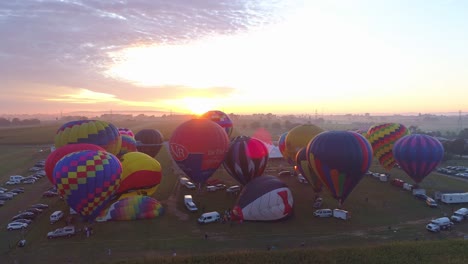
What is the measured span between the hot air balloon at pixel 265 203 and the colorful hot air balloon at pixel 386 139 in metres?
15.1

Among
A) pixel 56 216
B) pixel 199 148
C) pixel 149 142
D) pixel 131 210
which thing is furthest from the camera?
pixel 149 142

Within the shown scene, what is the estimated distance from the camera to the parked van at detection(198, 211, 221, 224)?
2069 cm

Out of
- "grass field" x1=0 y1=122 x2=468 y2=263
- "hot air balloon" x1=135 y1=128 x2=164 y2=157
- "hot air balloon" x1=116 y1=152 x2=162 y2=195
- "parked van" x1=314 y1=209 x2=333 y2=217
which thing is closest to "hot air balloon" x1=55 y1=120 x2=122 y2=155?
"hot air balloon" x1=116 y1=152 x2=162 y2=195

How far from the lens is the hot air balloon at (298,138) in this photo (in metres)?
30.7

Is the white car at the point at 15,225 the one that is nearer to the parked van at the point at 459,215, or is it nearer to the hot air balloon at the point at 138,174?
the hot air balloon at the point at 138,174

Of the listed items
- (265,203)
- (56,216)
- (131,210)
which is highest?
(265,203)

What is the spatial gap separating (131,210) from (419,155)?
20840 mm

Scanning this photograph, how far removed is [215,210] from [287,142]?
37.1ft

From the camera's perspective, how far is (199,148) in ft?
76.6

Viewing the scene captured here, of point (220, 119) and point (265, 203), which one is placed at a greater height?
point (220, 119)

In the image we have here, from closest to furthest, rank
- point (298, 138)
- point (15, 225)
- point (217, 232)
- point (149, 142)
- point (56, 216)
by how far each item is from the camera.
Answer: point (217, 232), point (15, 225), point (56, 216), point (298, 138), point (149, 142)

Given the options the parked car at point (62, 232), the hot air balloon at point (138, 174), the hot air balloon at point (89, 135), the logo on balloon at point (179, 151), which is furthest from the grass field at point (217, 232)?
the hot air balloon at point (89, 135)

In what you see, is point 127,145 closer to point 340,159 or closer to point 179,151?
point 179,151

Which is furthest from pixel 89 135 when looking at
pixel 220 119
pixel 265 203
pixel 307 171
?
pixel 307 171
